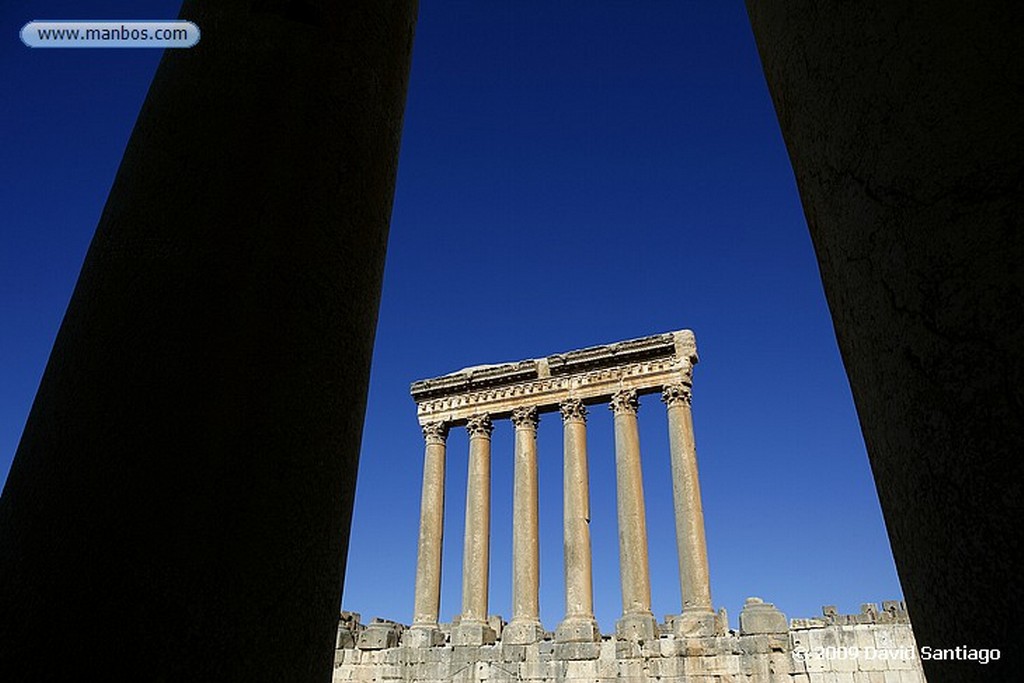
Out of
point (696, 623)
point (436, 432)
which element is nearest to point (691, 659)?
point (696, 623)

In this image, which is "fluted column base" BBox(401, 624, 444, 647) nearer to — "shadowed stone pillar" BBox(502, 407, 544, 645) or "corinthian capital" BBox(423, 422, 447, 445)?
"shadowed stone pillar" BBox(502, 407, 544, 645)

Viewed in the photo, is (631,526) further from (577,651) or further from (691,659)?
(691,659)

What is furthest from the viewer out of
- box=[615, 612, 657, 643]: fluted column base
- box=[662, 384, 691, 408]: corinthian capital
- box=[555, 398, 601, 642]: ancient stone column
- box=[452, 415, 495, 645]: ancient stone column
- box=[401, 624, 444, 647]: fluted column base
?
box=[662, 384, 691, 408]: corinthian capital

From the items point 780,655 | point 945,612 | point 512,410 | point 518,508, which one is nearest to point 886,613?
point 780,655

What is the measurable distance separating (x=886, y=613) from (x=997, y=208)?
19106 mm

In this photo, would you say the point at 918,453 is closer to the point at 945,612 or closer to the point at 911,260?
the point at 945,612

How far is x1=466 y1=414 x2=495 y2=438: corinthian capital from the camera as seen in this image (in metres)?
25.6

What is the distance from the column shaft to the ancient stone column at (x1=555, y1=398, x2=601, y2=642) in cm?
434

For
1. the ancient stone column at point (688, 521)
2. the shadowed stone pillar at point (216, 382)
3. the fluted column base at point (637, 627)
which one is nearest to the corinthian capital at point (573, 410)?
the ancient stone column at point (688, 521)

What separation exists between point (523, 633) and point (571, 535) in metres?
3.26

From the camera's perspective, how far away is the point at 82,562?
75.6 inches

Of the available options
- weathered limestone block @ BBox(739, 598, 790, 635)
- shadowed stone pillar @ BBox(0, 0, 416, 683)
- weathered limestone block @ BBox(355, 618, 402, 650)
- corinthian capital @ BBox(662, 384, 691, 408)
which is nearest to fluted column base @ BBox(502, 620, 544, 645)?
weathered limestone block @ BBox(355, 618, 402, 650)

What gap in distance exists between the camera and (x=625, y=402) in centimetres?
2366

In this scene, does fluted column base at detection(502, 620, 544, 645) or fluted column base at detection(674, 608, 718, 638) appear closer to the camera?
fluted column base at detection(674, 608, 718, 638)
